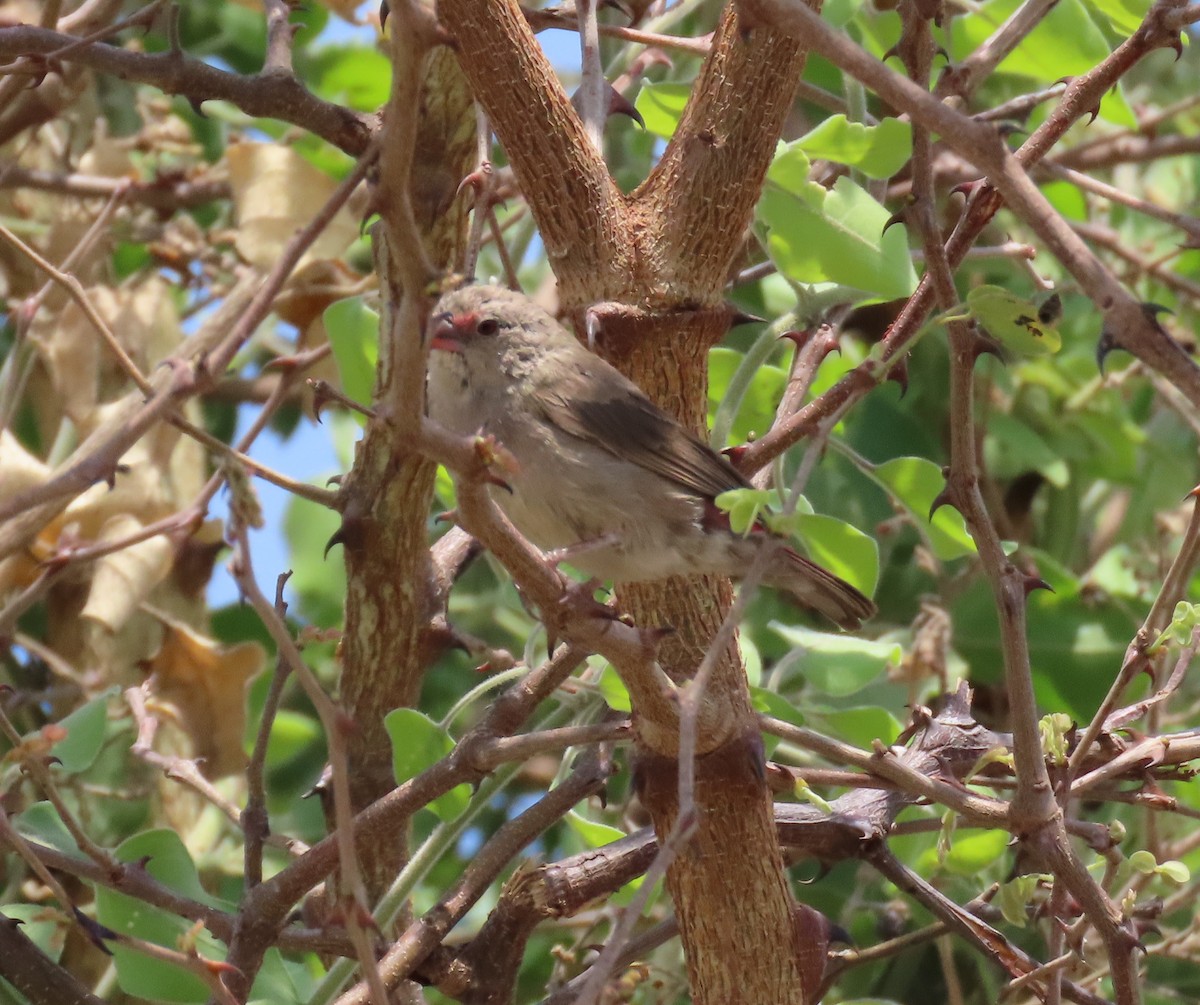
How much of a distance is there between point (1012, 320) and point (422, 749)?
131 cm

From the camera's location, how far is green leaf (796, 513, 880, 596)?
2.86 m

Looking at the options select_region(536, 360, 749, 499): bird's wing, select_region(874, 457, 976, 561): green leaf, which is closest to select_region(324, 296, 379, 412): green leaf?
select_region(536, 360, 749, 499): bird's wing

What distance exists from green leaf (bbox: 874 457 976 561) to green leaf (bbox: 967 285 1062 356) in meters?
0.62

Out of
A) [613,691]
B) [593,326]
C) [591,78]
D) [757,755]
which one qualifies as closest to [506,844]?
[613,691]

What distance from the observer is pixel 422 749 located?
8.86 ft

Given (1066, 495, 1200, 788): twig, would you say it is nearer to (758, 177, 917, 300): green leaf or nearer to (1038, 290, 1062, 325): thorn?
(1038, 290, 1062, 325): thorn

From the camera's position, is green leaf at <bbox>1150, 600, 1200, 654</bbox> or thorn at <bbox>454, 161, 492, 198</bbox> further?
thorn at <bbox>454, 161, 492, 198</bbox>

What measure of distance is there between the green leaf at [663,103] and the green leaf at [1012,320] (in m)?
1.03

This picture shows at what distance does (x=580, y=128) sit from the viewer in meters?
2.50

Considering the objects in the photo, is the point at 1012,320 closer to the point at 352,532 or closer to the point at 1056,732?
the point at 1056,732

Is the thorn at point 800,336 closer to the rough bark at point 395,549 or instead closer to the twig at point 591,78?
the twig at point 591,78

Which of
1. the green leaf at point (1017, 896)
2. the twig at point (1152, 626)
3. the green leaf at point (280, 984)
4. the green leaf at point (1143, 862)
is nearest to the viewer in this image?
the twig at point (1152, 626)

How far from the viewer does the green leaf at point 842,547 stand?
286 centimetres

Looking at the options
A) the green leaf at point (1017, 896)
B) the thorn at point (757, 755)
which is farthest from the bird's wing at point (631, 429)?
Answer: the green leaf at point (1017, 896)
